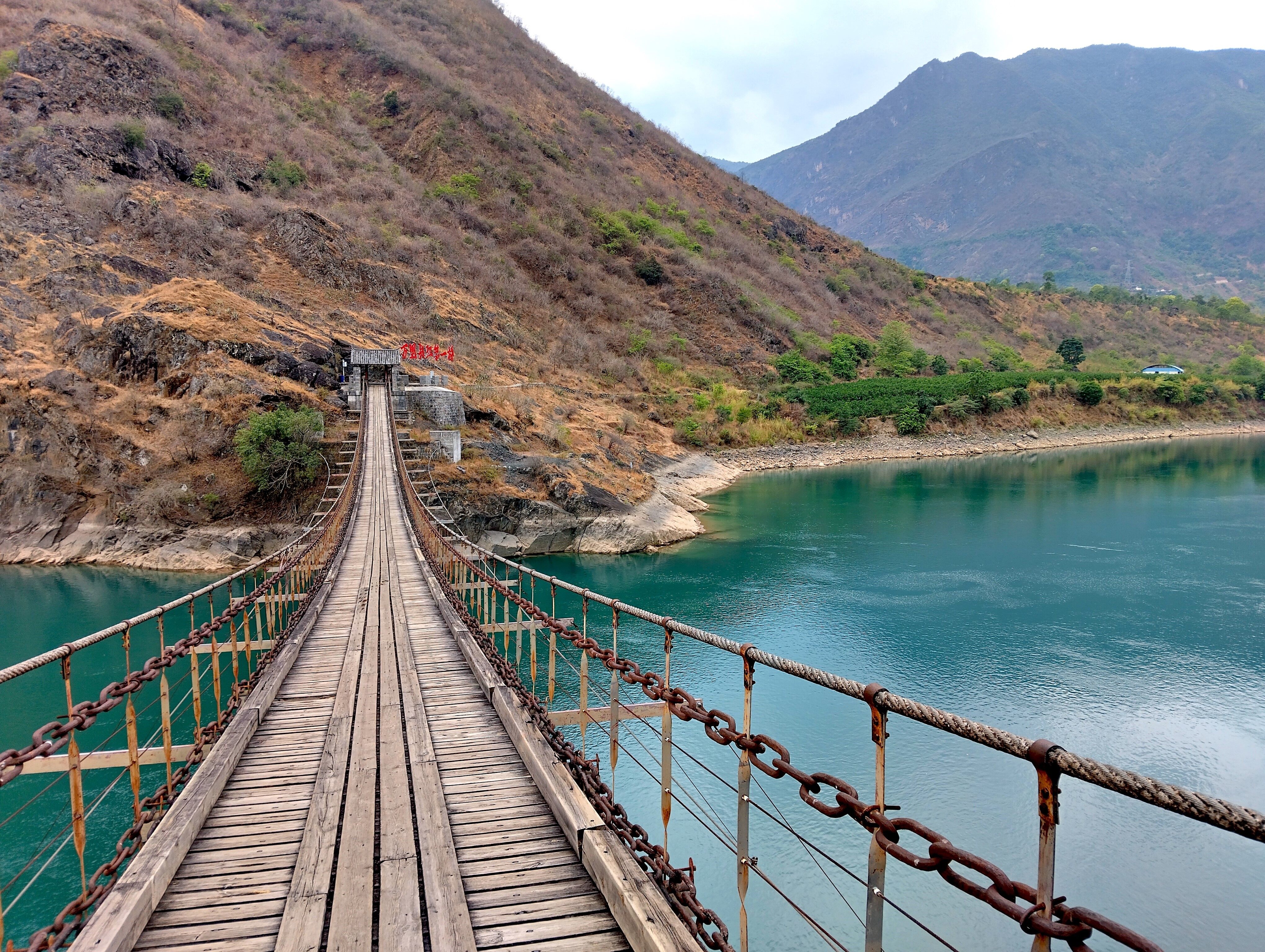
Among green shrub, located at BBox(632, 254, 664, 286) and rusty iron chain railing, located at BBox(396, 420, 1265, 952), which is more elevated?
green shrub, located at BBox(632, 254, 664, 286)

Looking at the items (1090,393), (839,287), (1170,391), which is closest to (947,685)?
(1090,393)

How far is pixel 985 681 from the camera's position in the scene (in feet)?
53.6

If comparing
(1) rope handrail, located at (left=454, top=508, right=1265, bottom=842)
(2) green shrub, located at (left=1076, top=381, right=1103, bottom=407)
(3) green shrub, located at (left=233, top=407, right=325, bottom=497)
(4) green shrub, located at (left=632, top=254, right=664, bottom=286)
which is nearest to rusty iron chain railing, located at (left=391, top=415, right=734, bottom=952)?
(1) rope handrail, located at (left=454, top=508, right=1265, bottom=842)

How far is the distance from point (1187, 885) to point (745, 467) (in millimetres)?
39585

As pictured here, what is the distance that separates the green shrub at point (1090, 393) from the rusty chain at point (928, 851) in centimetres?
7340

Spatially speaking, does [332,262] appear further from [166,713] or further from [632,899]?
[632,899]

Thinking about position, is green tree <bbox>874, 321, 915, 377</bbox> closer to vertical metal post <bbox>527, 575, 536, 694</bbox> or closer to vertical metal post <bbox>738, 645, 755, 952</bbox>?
vertical metal post <bbox>527, 575, 536, 694</bbox>

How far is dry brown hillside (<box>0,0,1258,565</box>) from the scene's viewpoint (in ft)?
83.4

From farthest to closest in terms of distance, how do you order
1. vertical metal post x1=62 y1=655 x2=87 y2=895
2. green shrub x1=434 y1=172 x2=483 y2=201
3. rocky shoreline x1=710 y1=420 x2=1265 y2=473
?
green shrub x1=434 y1=172 x2=483 y2=201 → rocky shoreline x1=710 y1=420 x2=1265 y2=473 → vertical metal post x1=62 y1=655 x2=87 y2=895

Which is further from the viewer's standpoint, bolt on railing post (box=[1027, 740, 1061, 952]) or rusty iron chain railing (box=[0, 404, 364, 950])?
rusty iron chain railing (box=[0, 404, 364, 950])

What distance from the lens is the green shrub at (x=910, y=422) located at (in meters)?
56.8

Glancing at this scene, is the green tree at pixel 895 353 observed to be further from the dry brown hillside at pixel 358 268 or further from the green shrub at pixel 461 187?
the green shrub at pixel 461 187

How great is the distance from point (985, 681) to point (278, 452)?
78.1 feet

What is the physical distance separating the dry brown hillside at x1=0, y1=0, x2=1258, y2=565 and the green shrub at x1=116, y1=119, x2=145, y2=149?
0.55 feet
